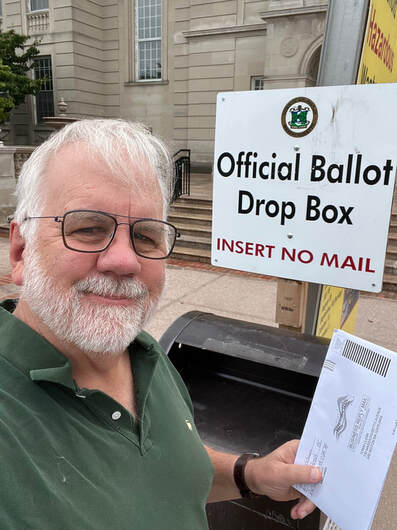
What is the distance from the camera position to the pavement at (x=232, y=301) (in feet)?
16.0

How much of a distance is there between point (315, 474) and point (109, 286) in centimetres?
78

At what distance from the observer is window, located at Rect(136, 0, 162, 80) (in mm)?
16562

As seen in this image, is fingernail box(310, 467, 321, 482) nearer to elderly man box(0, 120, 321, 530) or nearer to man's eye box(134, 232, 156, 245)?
elderly man box(0, 120, 321, 530)

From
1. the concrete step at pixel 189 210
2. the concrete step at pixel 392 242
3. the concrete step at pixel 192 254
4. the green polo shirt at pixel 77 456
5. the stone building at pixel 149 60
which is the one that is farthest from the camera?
the stone building at pixel 149 60

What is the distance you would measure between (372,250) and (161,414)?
1134 millimetres

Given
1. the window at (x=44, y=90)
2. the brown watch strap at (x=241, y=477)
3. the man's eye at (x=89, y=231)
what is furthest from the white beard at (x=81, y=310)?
the window at (x=44, y=90)

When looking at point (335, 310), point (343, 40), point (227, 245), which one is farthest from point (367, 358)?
point (335, 310)

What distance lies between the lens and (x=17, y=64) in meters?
17.7

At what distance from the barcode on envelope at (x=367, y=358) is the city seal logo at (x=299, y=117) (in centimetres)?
107

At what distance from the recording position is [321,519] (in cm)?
177

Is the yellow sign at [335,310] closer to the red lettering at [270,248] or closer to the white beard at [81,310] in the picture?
the red lettering at [270,248]

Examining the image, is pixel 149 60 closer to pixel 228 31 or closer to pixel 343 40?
pixel 228 31

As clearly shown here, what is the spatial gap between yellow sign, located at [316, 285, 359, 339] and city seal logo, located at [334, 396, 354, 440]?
120 cm

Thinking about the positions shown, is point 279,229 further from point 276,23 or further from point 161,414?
point 276,23
